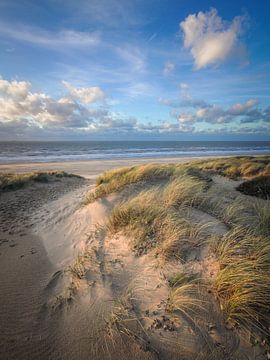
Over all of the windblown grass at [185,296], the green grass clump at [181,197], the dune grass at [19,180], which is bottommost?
the dune grass at [19,180]

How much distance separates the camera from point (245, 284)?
280cm

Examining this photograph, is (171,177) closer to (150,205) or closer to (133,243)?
(150,205)

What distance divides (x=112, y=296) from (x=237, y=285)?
1.97m

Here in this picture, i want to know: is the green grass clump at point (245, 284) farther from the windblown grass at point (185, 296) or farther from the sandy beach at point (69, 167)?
the sandy beach at point (69, 167)

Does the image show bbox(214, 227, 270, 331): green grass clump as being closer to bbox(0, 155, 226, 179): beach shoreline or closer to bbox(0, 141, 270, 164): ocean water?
bbox(0, 155, 226, 179): beach shoreline

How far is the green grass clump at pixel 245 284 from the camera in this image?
2648 millimetres

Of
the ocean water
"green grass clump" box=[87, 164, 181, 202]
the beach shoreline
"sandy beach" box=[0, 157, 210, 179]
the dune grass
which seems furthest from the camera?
the ocean water

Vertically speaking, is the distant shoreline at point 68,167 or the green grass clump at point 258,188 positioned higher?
the green grass clump at point 258,188

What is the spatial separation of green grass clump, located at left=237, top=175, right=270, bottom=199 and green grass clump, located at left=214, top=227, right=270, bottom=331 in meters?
6.07

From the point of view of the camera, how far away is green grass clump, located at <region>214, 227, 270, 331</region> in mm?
2648

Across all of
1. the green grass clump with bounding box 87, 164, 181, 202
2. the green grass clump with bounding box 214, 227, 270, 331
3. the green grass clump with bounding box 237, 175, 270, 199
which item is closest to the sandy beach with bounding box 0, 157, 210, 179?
the green grass clump with bounding box 87, 164, 181, 202

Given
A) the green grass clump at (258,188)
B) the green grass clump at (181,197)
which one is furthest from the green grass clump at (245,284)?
the green grass clump at (258,188)

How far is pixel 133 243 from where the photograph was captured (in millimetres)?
4352

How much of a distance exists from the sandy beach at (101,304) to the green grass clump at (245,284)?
19 cm
